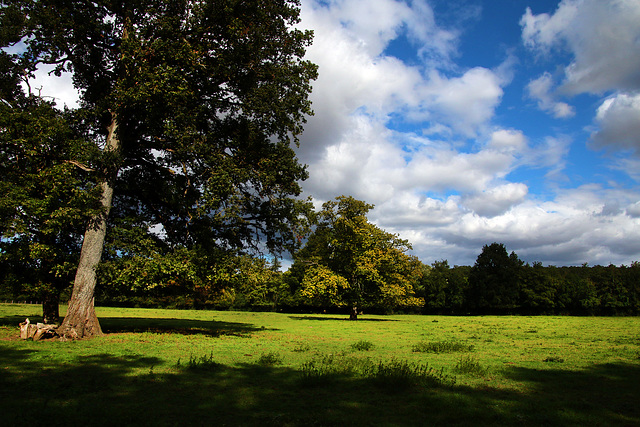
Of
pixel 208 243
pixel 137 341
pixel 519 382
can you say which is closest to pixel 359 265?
pixel 208 243

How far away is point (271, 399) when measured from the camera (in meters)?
7.29

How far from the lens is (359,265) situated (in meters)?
43.0

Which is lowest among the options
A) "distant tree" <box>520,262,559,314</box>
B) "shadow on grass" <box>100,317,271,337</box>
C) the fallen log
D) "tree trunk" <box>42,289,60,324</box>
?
"shadow on grass" <box>100,317,271,337</box>

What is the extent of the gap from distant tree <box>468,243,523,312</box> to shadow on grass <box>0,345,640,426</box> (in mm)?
84673

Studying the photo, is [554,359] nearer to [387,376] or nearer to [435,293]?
[387,376]

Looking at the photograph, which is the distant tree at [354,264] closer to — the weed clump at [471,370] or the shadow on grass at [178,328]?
the shadow on grass at [178,328]

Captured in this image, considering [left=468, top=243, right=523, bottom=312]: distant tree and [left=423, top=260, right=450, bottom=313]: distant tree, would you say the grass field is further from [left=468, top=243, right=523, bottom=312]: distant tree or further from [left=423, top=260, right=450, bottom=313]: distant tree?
[left=423, top=260, right=450, bottom=313]: distant tree

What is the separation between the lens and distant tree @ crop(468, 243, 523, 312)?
86438 mm

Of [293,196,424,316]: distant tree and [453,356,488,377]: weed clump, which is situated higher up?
[293,196,424,316]: distant tree

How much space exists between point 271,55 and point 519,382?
18.3 metres

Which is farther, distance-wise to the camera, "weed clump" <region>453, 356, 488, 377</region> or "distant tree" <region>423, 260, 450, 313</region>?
"distant tree" <region>423, 260, 450, 313</region>

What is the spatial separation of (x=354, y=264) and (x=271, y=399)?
37.5 meters

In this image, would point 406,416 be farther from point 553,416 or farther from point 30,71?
point 30,71

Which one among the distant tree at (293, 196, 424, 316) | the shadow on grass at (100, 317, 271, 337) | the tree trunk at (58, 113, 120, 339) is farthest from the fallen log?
the distant tree at (293, 196, 424, 316)
